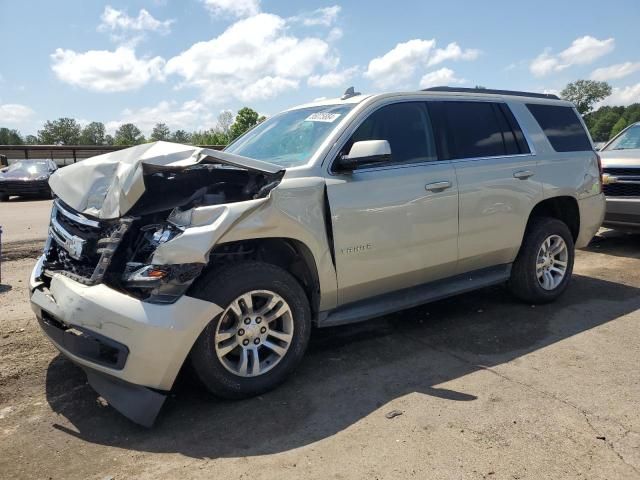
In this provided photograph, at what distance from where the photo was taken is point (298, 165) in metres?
3.71

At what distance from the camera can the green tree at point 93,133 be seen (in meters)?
87.0

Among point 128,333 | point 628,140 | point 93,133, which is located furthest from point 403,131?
point 93,133

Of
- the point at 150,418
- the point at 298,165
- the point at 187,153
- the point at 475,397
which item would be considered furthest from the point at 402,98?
the point at 150,418

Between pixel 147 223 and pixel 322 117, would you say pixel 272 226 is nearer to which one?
pixel 147 223

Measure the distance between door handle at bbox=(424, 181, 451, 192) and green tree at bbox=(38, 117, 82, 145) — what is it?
287 ft

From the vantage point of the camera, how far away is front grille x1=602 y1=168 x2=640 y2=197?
24.7ft

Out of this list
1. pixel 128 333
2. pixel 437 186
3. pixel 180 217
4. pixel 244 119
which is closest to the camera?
pixel 128 333

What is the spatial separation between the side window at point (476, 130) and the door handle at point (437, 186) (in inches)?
12.0

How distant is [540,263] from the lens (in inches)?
202

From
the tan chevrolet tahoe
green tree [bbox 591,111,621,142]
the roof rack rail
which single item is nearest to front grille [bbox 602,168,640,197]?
the roof rack rail

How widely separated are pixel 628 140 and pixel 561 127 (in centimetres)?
444

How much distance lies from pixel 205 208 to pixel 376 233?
1.31 metres

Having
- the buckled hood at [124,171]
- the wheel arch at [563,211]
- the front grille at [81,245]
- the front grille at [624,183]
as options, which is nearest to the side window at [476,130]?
the wheel arch at [563,211]

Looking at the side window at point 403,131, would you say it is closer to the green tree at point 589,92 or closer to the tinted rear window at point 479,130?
the tinted rear window at point 479,130
